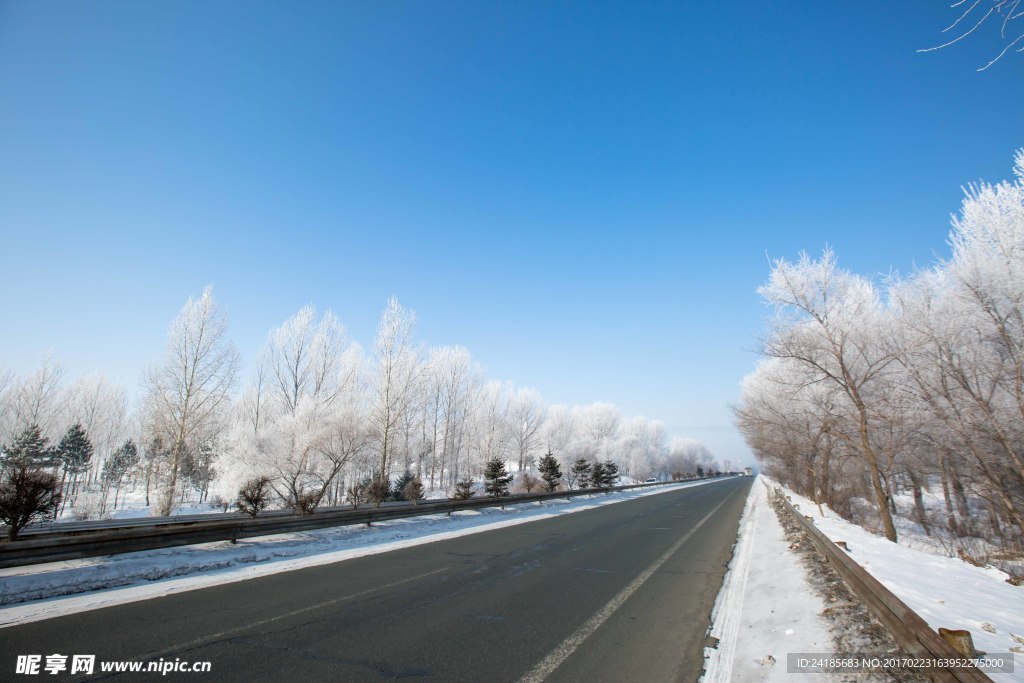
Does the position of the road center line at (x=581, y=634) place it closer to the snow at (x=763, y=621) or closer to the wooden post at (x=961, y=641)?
the snow at (x=763, y=621)

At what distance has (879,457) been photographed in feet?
72.8

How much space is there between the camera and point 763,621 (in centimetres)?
569

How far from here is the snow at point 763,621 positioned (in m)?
4.34

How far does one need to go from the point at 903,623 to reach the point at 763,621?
7.65 feet

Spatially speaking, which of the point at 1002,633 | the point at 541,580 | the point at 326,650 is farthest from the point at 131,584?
the point at 1002,633

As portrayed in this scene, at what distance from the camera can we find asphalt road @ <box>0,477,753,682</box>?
418 cm

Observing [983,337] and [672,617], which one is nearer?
[672,617]

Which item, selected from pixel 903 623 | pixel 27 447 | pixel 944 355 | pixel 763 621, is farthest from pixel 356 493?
pixel 27 447

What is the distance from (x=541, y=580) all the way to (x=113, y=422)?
7126 centimetres

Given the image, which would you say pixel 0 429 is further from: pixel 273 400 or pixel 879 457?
pixel 879 457

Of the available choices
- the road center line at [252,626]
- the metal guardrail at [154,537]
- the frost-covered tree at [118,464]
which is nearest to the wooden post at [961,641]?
the road center line at [252,626]

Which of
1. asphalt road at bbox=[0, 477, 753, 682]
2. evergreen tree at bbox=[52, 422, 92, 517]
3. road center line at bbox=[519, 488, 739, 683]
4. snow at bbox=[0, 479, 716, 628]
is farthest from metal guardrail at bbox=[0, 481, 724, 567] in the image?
evergreen tree at bbox=[52, 422, 92, 517]

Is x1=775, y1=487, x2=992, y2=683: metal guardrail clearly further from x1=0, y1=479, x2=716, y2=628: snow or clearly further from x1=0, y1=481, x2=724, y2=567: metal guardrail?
x1=0, y1=481, x2=724, y2=567: metal guardrail

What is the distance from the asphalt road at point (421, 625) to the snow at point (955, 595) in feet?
7.96
